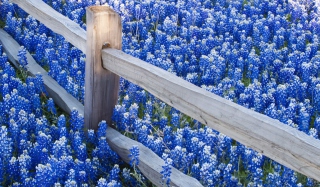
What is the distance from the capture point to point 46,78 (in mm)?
5176

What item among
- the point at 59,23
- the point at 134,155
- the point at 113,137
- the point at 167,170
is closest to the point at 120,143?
the point at 113,137

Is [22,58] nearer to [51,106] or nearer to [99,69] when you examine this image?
[51,106]

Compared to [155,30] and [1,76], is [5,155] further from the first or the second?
[155,30]

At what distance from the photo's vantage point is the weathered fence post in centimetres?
383

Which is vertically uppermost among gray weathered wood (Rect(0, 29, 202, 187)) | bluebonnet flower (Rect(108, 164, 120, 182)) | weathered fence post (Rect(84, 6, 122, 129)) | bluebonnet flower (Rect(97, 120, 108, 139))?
weathered fence post (Rect(84, 6, 122, 129))

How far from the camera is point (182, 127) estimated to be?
4625mm

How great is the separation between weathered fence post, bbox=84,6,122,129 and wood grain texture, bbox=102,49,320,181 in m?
0.09

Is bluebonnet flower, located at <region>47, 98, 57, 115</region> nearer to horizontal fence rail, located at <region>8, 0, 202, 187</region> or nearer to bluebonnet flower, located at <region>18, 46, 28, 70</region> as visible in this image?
horizontal fence rail, located at <region>8, 0, 202, 187</region>

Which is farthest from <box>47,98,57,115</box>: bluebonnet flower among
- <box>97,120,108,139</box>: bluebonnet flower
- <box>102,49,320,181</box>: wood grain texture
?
<box>102,49,320,181</box>: wood grain texture

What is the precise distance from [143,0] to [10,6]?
1860mm

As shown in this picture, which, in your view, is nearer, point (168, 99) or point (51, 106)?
point (168, 99)

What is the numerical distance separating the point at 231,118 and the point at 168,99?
607mm

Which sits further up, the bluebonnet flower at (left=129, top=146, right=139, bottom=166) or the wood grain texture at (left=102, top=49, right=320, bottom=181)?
the wood grain texture at (left=102, top=49, right=320, bottom=181)

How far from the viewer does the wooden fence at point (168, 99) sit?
2.80 metres
